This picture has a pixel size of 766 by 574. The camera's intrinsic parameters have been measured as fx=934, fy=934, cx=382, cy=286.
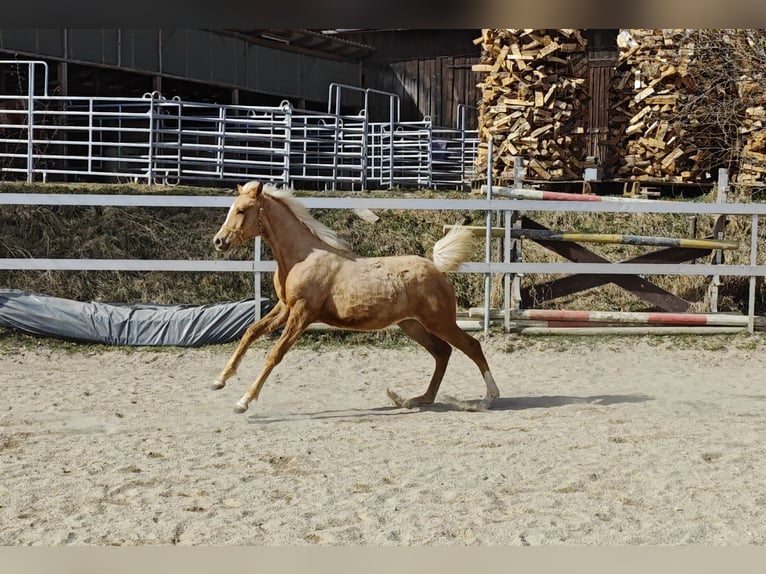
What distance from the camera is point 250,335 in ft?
20.0

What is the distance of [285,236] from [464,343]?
1.39 metres

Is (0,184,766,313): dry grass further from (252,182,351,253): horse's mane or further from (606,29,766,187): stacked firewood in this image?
(252,182,351,253): horse's mane

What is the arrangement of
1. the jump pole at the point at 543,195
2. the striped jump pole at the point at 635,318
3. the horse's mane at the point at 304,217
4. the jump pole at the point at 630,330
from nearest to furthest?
the horse's mane at the point at 304,217, the striped jump pole at the point at 635,318, the jump pole at the point at 630,330, the jump pole at the point at 543,195

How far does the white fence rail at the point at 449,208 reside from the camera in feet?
28.6

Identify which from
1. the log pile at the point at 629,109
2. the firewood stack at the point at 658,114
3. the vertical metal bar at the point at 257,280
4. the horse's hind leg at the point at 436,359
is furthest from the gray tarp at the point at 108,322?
the firewood stack at the point at 658,114

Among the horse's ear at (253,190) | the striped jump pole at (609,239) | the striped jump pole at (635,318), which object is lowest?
the striped jump pole at (635,318)

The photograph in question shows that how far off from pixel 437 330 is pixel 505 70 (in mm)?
7867

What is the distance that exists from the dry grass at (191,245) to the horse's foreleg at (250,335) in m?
3.87

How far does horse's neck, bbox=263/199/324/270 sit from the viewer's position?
6156mm

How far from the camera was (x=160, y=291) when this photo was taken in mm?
10078

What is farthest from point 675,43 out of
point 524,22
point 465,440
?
point 524,22

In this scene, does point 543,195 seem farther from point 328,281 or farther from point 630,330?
point 328,281

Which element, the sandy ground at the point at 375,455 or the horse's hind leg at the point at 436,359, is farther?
the horse's hind leg at the point at 436,359

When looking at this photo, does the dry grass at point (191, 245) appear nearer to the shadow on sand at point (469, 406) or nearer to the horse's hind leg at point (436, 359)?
the shadow on sand at point (469, 406)
